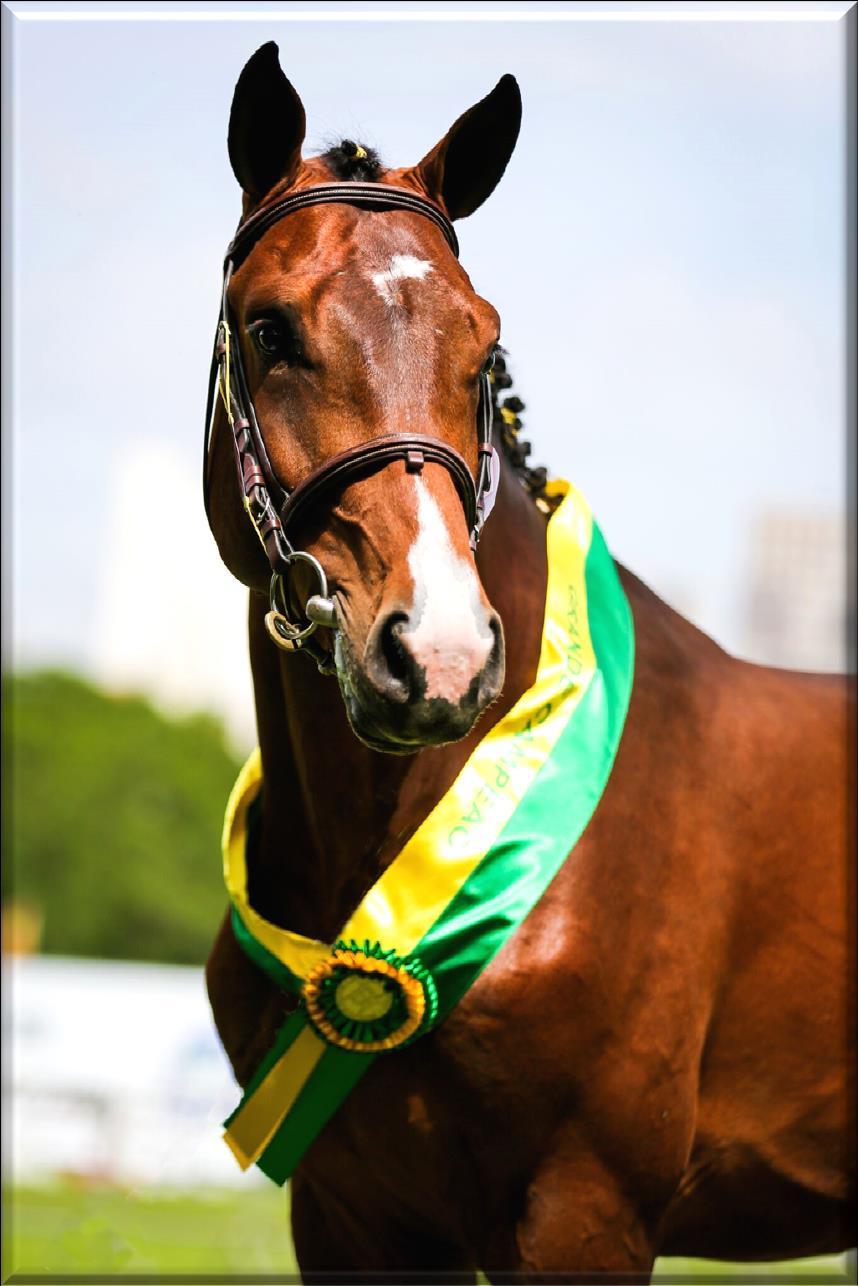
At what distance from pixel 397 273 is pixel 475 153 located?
0.72 m

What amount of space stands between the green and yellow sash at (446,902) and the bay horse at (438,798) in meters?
0.06

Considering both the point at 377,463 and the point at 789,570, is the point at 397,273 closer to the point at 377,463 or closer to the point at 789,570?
the point at 377,463

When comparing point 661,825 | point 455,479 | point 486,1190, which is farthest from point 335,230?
point 486,1190

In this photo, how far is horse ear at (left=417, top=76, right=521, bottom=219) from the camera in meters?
3.99

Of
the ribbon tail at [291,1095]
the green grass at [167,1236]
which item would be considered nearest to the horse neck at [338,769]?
the ribbon tail at [291,1095]

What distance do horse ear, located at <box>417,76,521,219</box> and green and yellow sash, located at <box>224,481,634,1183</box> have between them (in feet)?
3.56

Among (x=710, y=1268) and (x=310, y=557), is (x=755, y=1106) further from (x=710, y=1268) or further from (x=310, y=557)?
(x=710, y=1268)

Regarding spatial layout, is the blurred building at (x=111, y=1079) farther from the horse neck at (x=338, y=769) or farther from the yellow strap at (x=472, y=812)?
the yellow strap at (x=472, y=812)

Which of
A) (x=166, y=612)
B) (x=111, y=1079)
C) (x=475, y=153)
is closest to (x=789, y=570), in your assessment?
(x=166, y=612)

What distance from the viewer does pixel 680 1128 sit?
4.02 metres

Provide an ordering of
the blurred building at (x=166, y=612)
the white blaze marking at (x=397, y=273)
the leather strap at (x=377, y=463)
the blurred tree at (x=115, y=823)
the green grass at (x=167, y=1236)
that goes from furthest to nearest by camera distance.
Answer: the blurred building at (x=166, y=612)
the blurred tree at (x=115, y=823)
the green grass at (x=167, y=1236)
the white blaze marking at (x=397, y=273)
the leather strap at (x=377, y=463)

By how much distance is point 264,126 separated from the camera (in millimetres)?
3914

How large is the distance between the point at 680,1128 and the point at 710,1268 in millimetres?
6369

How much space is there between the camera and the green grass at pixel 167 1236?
5.53 meters
